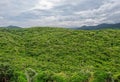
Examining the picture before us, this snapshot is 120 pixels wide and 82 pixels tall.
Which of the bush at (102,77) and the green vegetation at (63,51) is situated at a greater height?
the bush at (102,77)

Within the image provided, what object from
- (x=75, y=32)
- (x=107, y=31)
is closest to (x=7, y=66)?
(x=75, y=32)

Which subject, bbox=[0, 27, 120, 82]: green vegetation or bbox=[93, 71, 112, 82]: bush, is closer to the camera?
bbox=[93, 71, 112, 82]: bush

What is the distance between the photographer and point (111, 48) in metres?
149

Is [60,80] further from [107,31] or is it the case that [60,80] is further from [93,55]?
[107,31]

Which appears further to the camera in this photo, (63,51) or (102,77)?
(63,51)

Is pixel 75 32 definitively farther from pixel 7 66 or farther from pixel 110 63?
pixel 7 66

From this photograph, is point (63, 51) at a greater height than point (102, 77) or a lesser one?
lesser

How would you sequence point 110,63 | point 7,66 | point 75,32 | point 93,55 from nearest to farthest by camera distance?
point 7,66
point 110,63
point 93,55
point 75,32

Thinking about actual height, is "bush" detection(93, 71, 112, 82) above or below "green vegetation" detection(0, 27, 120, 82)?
above

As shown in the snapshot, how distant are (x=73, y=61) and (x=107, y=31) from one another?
202 ft

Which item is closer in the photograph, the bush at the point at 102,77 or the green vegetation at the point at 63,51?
the bush at the point at 102,77

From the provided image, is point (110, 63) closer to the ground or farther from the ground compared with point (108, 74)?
closer to the ground

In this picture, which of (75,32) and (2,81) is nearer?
(2,81)

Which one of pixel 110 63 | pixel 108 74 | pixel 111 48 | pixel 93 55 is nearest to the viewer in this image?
pixel 108 74
